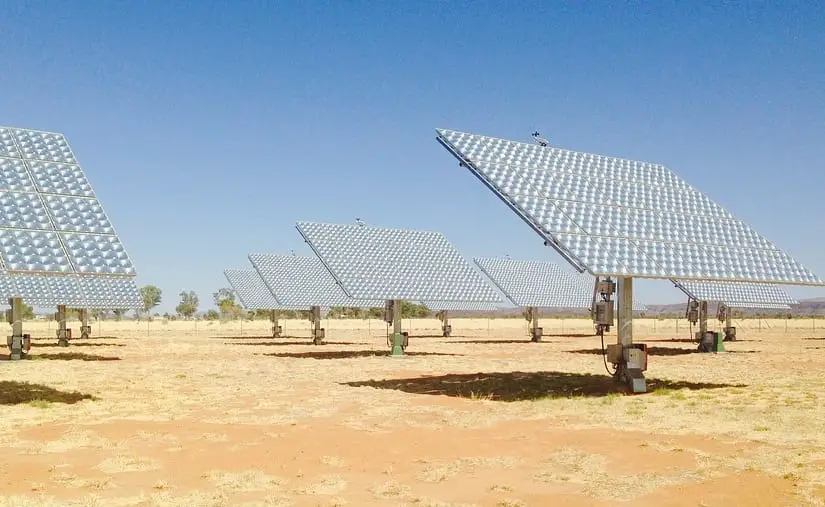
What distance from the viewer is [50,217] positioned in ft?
60.7

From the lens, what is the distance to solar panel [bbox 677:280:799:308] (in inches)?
1668

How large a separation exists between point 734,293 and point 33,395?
131 feet

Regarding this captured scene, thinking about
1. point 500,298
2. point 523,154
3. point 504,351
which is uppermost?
point 523,154

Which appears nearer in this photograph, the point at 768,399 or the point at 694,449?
the point at 694,449

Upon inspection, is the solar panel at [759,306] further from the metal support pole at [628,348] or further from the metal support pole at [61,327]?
the metal support pole at [61,327]

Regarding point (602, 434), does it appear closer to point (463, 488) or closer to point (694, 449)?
point (694, 449)

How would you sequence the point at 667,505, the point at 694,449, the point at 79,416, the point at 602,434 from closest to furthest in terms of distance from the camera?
1. the point at 667,505
2. the point at 694,449
3. the point at 602,434
4. the point at 79,416

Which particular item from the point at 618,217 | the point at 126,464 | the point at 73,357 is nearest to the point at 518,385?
the point at 618,217

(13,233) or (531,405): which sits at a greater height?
(13,233)

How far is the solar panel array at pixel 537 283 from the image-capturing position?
55.7 m

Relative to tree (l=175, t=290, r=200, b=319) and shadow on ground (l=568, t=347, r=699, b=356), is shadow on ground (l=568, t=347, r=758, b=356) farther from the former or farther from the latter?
tree (l=175, t=290, r=200, b=319)

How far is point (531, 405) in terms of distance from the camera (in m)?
18.2

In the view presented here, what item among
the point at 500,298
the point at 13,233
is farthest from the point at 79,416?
the point at 500,298

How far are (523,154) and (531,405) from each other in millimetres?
8317
